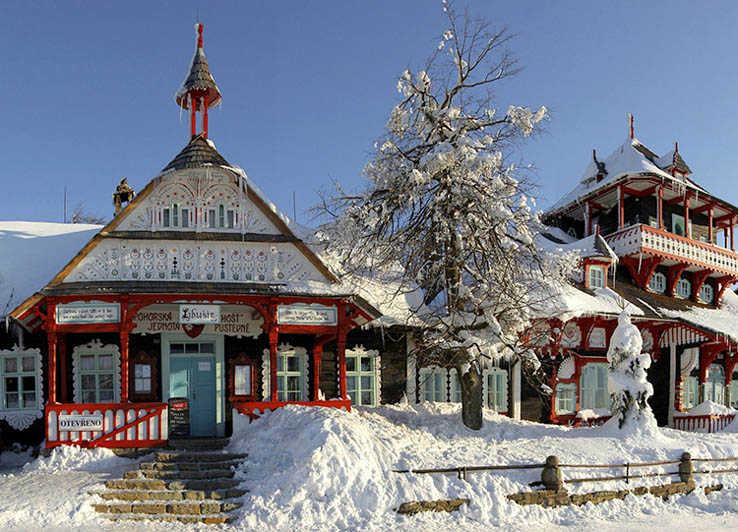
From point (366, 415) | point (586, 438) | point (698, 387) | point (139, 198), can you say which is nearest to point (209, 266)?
point (139, 198)

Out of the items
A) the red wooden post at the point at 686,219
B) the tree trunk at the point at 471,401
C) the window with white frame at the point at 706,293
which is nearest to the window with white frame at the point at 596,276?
the red wooden post at the point at 686,219

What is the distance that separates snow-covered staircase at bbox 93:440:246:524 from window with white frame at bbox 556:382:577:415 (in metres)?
11.2

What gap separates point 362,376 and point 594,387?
8100mm

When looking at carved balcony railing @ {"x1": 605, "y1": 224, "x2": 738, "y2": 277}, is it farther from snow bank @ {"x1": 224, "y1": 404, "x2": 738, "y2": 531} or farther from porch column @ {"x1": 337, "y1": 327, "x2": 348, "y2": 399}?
porch column @ {"x1": 337, "y1": 327, "x2": 348, "y2": 399}

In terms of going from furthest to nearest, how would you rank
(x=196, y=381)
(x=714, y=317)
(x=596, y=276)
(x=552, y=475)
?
(x=714, y=317), (x=596, y=276), (x=196, y=381), (x=552, y=475)

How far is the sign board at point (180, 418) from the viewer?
1608 centimetres

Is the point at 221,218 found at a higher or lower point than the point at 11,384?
higher

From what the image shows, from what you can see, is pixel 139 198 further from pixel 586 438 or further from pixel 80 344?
pixel 586 438

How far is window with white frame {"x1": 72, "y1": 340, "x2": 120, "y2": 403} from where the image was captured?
53.0 ft

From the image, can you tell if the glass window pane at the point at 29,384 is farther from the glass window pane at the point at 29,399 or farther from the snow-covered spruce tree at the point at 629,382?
the snow-covered spruce tree at the point at 629,382

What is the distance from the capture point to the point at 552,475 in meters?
12.1

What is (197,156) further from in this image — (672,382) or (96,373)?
(672,382)

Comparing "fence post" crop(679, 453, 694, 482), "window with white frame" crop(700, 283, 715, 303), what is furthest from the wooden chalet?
"window with white frame" crop(700, 283, 715, 303)

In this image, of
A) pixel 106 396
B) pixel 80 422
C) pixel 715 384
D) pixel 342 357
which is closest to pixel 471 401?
pixel 342 357
